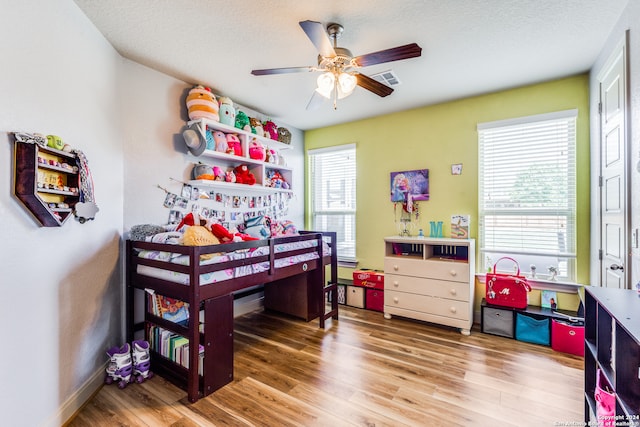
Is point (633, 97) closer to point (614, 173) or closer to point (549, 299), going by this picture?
point (614, 173)

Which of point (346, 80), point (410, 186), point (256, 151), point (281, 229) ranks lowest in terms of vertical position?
point (281, 229)

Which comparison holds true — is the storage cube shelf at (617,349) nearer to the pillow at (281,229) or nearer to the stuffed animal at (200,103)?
the pillow at (281,229)

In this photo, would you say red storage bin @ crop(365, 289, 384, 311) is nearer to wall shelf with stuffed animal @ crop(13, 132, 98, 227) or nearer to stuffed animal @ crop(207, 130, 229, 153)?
stuffed animal @ crop(207, 130, 229, 153)

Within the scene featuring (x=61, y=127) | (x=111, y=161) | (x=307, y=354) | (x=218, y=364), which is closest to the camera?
(x=61, y=127)

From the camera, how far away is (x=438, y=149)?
337 centimetres

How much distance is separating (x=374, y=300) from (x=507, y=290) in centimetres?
140

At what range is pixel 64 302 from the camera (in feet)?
5.57

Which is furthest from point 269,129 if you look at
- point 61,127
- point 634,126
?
point 634,126

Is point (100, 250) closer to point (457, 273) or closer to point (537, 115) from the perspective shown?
point (457, 273)

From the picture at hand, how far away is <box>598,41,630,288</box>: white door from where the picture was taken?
1.89 metres

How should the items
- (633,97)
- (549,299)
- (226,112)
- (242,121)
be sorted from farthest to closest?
(242,121), (226,112), (549,299), (633,97)

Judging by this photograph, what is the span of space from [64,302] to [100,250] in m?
0.44

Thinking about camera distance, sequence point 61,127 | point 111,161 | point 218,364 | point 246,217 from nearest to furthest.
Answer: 1. point 61,127
2. point 218,364
3. point 111,161
4. point 246,217

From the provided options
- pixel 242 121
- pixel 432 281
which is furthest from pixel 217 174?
pixel 432 281
